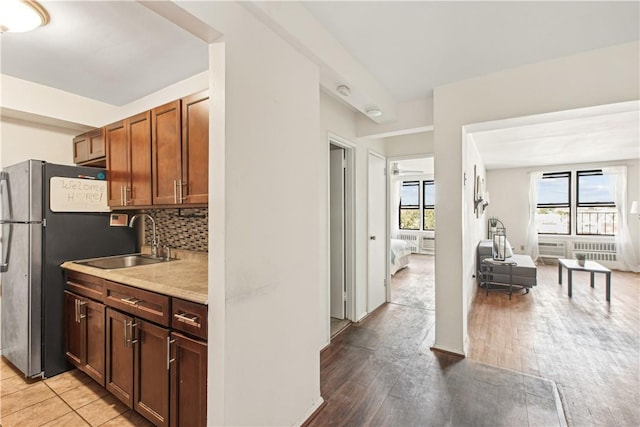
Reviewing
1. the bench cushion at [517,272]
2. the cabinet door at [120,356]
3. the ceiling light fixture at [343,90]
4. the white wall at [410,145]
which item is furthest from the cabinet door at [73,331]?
the bench cushion at [517,272]

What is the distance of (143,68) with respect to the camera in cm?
227

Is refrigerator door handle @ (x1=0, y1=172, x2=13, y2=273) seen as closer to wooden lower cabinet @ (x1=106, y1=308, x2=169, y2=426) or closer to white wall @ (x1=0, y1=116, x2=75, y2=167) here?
white wall @ (x1=0, y1=116, x2=75, y2=167)

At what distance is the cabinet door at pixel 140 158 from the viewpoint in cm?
228

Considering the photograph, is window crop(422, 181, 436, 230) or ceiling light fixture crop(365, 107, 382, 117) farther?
window crop(422, 181, 436, 230)

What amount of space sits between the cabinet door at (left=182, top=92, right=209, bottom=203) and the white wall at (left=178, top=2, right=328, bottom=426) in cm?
57

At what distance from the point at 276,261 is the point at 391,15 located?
5.49 feet

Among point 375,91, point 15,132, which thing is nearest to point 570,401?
point 375,91

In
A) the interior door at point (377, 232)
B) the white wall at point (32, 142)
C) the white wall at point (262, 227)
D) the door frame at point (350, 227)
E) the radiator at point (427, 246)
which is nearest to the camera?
the white wall at point (262, 227)

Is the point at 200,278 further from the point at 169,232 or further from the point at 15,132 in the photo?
the point at 15,132

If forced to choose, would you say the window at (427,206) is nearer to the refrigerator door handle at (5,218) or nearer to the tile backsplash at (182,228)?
the tile backsplash at (182,228)

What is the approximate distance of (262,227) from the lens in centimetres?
152

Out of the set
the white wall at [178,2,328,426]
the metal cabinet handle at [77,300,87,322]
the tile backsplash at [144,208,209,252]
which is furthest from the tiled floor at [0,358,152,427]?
the tile backsplash at [144,208,209,252]

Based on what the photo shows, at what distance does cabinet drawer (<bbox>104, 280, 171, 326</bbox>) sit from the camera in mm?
1601

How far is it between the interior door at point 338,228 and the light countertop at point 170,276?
5.20ft
